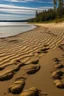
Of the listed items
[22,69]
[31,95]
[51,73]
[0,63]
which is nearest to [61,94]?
[31,95]

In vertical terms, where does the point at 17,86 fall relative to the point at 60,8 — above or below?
above

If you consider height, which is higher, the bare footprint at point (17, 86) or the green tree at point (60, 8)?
the bare footprint at point (17, 86)

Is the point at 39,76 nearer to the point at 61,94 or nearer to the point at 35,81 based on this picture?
the point at 35,81

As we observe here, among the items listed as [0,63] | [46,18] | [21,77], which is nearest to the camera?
[21,77]

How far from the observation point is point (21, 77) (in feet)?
13.6

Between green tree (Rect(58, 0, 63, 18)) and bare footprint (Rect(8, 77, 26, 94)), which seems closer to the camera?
bare footprint (Rect(8, 77, 26, 94))

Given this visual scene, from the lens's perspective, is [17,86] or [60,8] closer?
[17,86]

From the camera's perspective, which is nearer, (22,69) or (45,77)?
(45,77)

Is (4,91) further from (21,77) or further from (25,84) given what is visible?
(21,77)

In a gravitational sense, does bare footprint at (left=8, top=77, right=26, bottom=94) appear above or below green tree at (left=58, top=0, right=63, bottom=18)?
above

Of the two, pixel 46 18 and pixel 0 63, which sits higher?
pixel 0 63

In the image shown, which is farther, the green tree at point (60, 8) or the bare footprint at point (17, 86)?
the green tree at point (60, 8)

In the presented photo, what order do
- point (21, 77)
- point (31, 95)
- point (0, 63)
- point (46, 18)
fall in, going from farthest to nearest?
point (46, 18) → point (0, 63) → point (21, 77) → point (31, 95)

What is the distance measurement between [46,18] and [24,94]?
86.0m
